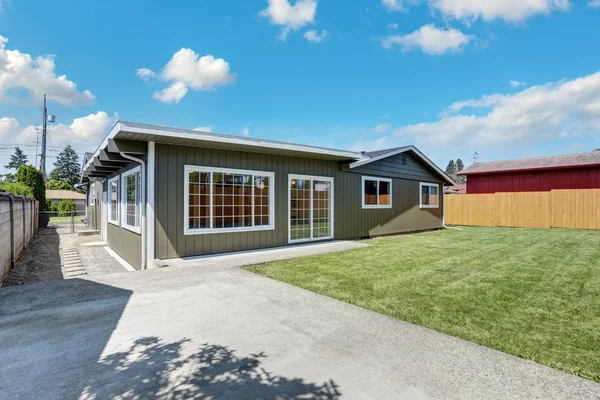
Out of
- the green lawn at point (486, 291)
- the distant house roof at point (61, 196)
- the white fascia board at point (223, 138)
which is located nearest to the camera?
the green lawn at point (486, 291)

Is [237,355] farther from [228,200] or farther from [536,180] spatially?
[536,180]

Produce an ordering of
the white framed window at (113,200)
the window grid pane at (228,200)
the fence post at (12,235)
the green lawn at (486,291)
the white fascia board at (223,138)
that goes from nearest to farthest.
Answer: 1. the green lawn at (486,291)
2. the white fascia board at (223,138)
3. the fence post at (12,235)
4. the window grid pane at (228,200)
5. the white framed window at (113,200)

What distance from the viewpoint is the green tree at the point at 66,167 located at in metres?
58.9

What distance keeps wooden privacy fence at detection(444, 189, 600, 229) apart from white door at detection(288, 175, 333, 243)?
1105 cm

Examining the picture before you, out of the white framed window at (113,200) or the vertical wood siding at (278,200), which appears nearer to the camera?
the vertical wood siding at (278,200)

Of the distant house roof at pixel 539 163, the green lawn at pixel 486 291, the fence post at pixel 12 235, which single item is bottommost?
the green lawn at pixel 486 291

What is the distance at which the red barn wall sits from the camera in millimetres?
16938

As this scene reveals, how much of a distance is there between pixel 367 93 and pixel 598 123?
22471 mm

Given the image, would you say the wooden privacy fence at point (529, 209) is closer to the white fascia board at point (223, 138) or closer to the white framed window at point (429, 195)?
the white framed window at point (429, 195)

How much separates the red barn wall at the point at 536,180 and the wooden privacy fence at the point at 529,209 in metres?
4.76

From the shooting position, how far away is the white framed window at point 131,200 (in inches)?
264

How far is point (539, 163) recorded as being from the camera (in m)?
19.1

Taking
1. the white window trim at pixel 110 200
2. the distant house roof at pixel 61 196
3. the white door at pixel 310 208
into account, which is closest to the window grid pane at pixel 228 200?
the white door at pixel 310 208

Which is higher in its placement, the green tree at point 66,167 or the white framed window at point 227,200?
the green tree at point 66,167
